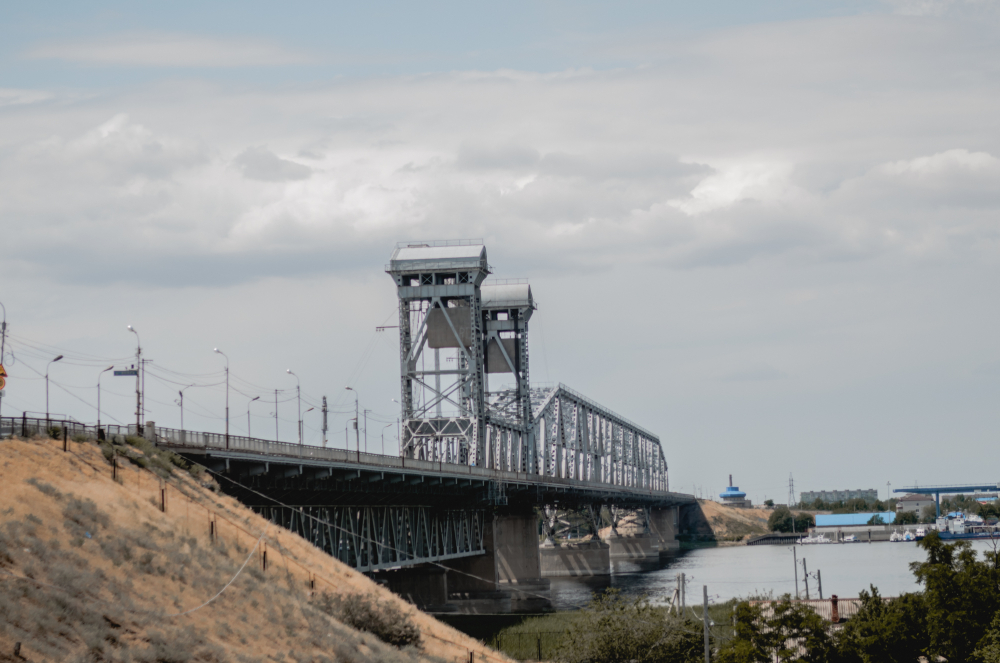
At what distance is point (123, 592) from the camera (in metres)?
33.3

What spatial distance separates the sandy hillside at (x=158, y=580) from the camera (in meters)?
28.8

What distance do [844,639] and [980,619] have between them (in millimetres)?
5300

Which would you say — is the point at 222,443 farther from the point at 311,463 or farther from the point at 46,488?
the point at 46,488

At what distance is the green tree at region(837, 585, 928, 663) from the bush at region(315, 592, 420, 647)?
17.6 m

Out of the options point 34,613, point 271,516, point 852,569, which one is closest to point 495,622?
point 271,516

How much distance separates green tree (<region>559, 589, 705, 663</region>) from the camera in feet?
179

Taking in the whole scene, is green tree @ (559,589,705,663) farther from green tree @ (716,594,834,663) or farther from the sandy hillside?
green tree @ (716,594,834,663)

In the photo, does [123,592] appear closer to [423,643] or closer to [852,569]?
[423,643]

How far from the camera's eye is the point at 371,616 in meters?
44.3

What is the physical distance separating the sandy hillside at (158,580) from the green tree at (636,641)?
4.79 meters

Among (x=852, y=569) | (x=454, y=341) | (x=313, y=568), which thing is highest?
(x=454, y=341)

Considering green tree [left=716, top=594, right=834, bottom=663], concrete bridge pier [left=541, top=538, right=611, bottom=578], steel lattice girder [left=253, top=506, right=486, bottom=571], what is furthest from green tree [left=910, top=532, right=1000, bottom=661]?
concrete bridge pier [left=541, top=538, right=611, bottom=578]

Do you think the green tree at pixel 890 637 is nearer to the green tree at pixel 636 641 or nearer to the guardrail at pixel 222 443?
the green tree at pixel 636 641

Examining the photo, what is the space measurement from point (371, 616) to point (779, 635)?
15.9 metres
